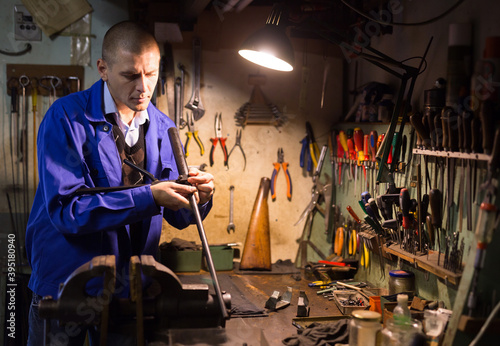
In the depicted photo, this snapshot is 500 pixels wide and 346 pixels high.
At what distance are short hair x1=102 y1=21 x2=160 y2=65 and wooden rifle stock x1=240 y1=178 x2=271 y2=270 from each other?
1.73 meters

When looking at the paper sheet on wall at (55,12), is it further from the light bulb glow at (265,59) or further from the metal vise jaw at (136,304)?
the metal vise jaw at (136,304)

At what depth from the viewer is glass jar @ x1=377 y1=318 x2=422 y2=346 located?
1821mm

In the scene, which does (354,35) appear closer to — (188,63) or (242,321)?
(188,63)

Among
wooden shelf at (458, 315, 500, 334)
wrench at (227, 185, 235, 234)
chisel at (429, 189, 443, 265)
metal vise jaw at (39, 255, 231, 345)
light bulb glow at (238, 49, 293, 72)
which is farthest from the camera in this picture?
wrench at (227, 185, 235, 234)

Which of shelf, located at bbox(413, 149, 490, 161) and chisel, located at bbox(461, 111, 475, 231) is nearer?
shelf, located at bbox(413, 149, 490, 161)

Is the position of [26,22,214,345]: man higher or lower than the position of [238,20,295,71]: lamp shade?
lower

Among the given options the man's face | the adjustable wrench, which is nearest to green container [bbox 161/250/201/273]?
the adjustable wrench

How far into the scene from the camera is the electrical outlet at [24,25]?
11.4 feet

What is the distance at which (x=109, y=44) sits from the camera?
2.02 meters

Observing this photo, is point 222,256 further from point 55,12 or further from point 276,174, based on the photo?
point 55,12

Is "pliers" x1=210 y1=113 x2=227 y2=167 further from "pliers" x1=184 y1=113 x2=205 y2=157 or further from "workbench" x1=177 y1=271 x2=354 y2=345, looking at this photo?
"workbench" x1=177 y1=271 x2=354 y2=345

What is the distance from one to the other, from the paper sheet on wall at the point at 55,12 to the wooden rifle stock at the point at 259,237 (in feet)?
5.50

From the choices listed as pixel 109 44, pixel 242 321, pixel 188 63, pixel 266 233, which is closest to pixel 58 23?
pixel 188 63

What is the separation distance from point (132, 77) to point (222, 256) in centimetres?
175
